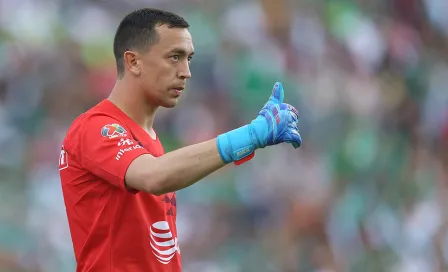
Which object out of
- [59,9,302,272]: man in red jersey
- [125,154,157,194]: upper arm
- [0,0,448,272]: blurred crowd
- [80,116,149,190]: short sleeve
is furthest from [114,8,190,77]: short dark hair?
[0,0,448,272]: blurred crowd

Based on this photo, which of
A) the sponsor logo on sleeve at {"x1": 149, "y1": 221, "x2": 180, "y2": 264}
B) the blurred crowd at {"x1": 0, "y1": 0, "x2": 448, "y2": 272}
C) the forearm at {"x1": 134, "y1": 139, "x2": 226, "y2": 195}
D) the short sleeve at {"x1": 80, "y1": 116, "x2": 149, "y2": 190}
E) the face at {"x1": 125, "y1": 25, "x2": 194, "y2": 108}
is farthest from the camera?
the blurred crowd at {"x1": 0, "y1": 0, "x2": 448, "y2": 272}

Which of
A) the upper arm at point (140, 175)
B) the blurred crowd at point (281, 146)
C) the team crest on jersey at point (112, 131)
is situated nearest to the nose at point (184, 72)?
the team crest on jersey at point (112, 131)

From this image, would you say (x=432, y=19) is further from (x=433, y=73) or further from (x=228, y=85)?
(x=228, y=85)

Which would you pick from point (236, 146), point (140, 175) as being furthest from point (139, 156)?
point (236, 146)

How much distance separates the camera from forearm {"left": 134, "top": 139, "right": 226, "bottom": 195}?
2.41 meters

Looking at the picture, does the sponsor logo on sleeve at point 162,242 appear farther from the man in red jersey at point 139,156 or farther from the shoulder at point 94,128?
the shoulder at point 94,128

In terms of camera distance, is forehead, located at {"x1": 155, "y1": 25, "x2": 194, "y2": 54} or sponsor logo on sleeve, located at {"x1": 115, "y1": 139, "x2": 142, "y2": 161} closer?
sponsor logo on sleeve, located at {"x1": 115, "y1": 139, "x2": 142, "y2": 161}

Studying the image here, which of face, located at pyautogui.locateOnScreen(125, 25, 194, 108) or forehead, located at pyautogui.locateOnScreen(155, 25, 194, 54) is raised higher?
forehead, located at pyautogui.locateOnScreen(155, 25, 194, 54)

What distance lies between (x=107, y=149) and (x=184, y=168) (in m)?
0.33

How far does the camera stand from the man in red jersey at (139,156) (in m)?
2.43

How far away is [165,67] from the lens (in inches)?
117

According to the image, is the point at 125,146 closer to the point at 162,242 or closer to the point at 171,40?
the point at 162,242

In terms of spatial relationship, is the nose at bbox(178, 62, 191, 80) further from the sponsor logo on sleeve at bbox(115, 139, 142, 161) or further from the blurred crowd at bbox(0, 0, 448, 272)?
the blurred crowd at bbox(0, 0, 448, 272)

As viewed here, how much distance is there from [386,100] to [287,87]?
1.06 m
